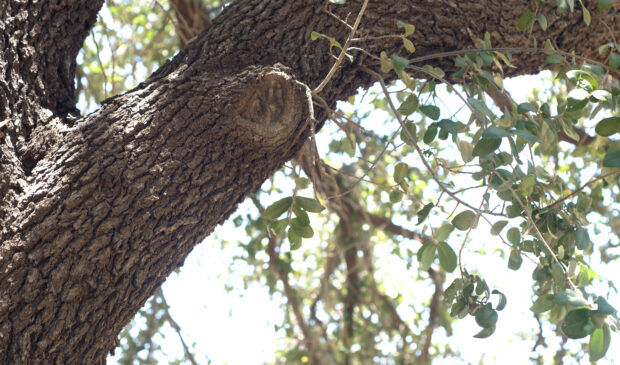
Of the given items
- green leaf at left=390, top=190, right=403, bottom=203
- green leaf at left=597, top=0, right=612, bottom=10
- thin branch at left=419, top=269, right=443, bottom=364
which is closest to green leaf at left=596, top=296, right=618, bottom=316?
green leaf at left=390, top=190, right=403, bottom=203

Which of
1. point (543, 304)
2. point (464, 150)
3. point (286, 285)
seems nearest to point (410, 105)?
point (464, 150)

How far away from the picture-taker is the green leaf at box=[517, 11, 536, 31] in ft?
4.65

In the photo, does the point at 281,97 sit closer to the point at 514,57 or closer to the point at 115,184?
the point at 115,184

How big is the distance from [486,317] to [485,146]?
1.04 feet

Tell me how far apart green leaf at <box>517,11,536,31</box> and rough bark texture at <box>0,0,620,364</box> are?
0.12m

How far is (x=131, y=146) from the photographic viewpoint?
115cm

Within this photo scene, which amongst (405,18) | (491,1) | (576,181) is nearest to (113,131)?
(405,18)

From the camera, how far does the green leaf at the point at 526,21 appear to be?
55.8 inches

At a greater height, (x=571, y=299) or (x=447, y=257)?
(x=447, y=257)

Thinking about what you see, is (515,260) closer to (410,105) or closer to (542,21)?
(410,105)

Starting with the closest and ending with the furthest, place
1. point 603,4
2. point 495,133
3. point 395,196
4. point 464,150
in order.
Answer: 1. point 495,133
2. point 464,150
3. point 603,4
4. point 395,196

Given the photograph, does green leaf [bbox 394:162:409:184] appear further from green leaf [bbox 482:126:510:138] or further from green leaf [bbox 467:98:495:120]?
green leaf [bbox 482:126:510:138]

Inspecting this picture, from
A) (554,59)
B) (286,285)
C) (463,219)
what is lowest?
(463,219)

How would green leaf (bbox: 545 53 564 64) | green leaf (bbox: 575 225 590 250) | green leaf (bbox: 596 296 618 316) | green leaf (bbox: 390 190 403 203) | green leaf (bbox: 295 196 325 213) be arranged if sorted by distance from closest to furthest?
green leaf (bbox: 596 296 618 316) < green leaf (bbox: 575 225 590 250) < green leaf (bbox: 295 196 325 213) < green leaf (bbox: 545 53 564 64) < green leaf (bbox: 390 190 403 203)
